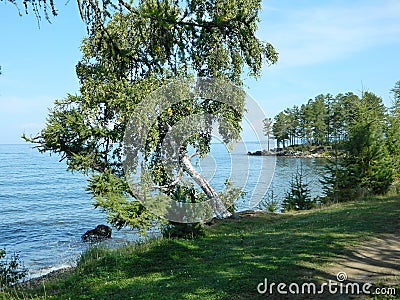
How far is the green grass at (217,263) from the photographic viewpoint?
5855 mm

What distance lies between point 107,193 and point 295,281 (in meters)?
8.69

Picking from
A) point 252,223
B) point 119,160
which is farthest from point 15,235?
point 252,223

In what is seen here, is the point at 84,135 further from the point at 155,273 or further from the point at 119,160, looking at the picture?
the point at 155,273

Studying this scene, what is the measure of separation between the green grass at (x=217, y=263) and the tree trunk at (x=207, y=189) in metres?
4.48

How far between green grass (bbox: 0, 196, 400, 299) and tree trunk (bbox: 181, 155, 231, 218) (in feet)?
14.7

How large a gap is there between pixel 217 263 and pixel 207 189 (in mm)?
8335

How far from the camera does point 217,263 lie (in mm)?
7199

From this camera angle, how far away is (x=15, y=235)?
71.3 feet

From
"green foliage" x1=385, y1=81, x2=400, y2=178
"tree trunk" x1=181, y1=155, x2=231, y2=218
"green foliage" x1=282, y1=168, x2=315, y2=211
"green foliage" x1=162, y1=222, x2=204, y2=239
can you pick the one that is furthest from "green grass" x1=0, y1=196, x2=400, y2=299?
"green foliage" x1=385, y1=81, x2=400, y2=178

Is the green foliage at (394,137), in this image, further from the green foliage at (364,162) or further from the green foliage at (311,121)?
the green foliage at (311,121)

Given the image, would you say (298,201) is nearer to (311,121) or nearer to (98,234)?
(98,234)

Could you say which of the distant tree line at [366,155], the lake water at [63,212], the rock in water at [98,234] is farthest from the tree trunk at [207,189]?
the rock in water at [98,234]

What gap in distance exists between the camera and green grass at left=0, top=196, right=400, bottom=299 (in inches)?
231

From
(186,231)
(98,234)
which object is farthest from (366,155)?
(98,234)
